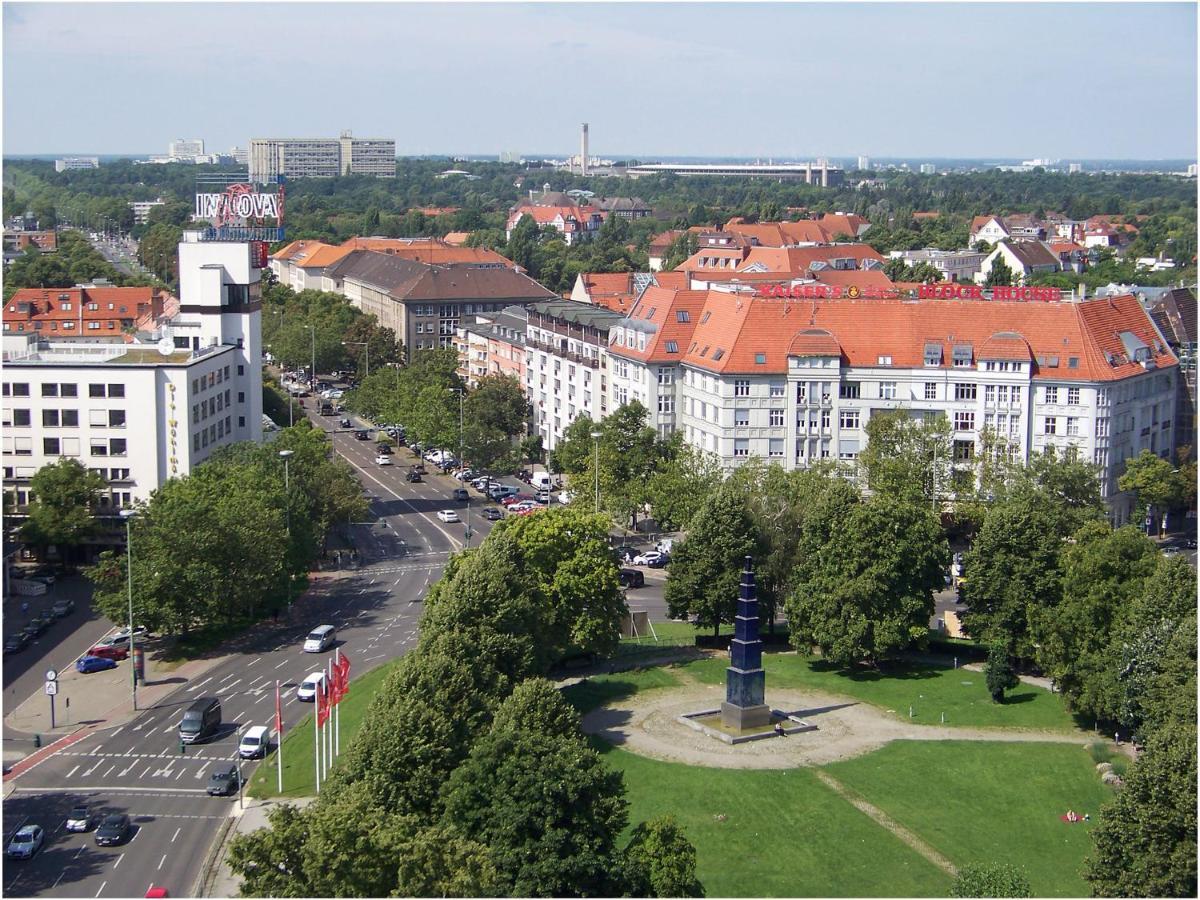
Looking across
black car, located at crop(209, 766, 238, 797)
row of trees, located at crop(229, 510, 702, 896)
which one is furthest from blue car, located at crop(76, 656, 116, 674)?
row of trees, located at crop(229, 510, 702, 896)

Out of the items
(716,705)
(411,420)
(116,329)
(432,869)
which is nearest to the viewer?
(432,869)

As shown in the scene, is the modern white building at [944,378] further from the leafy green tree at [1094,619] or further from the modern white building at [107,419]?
the modern white building at [107,419]

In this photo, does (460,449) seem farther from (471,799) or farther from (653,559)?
(471,799)

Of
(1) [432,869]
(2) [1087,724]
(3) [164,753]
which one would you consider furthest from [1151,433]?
(1) [432,869]

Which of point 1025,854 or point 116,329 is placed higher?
point 116,329

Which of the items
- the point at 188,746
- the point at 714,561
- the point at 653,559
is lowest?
the point at 188,746

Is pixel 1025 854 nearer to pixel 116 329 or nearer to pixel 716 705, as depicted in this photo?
pixel 716 705

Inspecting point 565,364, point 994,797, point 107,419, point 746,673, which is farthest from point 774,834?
point 565,364

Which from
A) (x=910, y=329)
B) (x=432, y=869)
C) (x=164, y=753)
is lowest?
(x=164, y=753)
